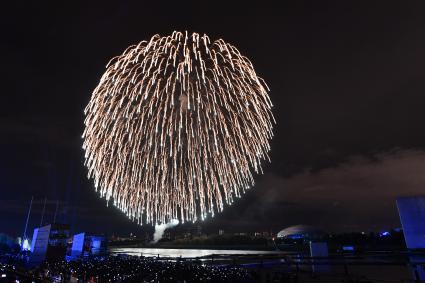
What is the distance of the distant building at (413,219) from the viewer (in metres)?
21.5

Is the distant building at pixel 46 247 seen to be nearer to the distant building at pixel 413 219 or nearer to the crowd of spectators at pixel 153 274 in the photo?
the crowd of spectators at pixel 153 274

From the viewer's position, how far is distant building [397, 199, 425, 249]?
21.5 metres

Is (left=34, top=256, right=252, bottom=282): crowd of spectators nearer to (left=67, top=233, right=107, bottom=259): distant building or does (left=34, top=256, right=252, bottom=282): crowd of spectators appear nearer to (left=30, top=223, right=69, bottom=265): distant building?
(left=30, top=223, right=69, bottom=265): distant building

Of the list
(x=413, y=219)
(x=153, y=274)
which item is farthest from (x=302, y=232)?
(x=153, y=274)

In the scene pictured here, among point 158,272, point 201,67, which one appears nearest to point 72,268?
point 158,272

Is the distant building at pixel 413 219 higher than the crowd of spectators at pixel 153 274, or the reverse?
the distant building at pixel 413 219

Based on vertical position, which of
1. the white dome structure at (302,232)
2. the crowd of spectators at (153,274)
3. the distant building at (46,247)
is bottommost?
the crowd of spectators at (153,274)

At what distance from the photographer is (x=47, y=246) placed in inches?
1763

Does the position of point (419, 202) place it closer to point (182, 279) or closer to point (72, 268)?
point (182, 279)

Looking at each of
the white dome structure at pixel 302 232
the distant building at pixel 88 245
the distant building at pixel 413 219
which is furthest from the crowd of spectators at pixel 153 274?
the white dome structure at pixel 302 232

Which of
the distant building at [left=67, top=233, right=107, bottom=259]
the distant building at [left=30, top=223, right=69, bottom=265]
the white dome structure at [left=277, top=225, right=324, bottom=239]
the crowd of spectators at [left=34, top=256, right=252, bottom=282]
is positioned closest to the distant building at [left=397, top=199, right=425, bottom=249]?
the crowd of spectators at [left=34, top=256, right=252, bottom=282]

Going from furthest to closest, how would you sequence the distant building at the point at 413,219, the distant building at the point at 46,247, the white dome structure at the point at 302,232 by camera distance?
the white dome structure at the point at 302,232 → the distant building at the point at 46,247 → the distant building at the point at 413,219

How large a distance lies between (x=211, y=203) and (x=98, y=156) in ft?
34.7

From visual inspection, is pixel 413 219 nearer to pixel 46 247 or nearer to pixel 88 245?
pixel 46 247
